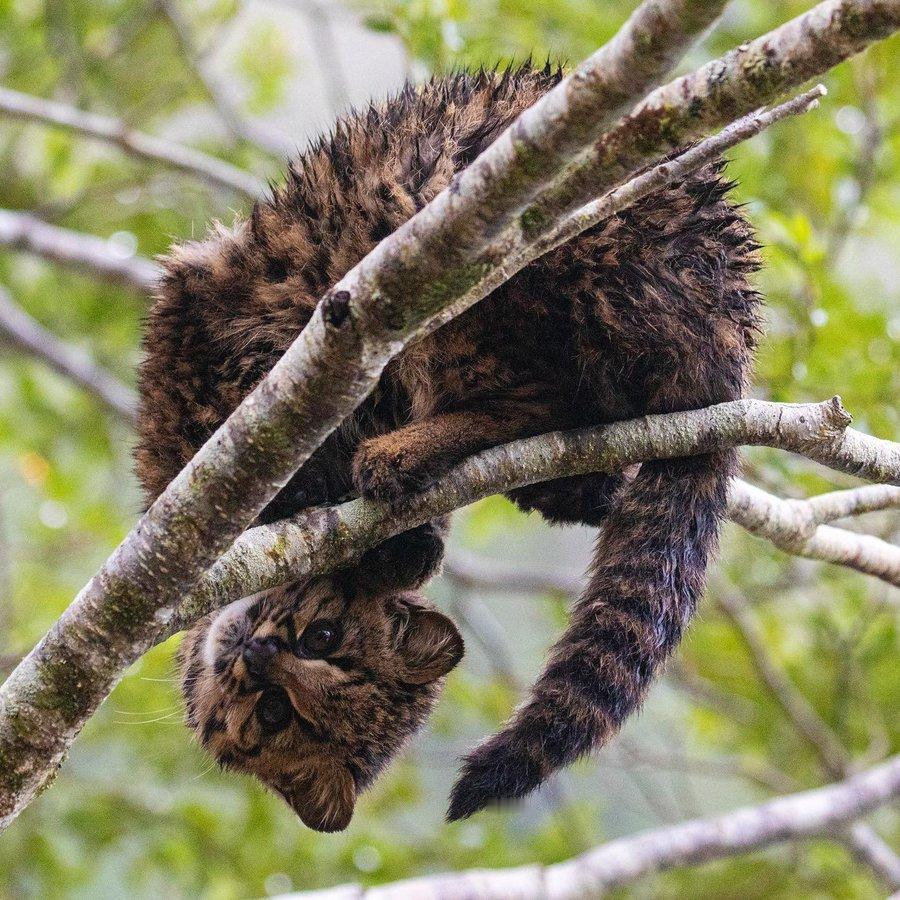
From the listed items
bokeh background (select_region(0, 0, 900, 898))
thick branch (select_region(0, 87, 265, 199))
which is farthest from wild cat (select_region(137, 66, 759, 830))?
thick branch (select_region(0, 87, 265, 199))

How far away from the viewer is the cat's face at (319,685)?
3434 millimetres

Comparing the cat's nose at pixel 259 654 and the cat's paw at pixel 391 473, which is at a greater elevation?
the cat's paw at pixel 391 473

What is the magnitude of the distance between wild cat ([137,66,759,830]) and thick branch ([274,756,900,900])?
89 cm

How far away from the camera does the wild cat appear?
2896 mm

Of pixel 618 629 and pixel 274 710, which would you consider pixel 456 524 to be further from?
pixel 618 629

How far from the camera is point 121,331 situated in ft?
24.2

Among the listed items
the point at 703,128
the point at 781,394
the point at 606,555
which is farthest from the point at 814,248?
the point at 703,128

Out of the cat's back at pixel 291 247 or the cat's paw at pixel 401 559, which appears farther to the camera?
the cat's paw at pixel 401 559

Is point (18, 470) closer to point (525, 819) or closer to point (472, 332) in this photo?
point (525, 819)

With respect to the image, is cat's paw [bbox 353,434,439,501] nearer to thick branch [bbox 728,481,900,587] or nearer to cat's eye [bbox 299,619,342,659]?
cat's eye [bbox 299,619,342,659]

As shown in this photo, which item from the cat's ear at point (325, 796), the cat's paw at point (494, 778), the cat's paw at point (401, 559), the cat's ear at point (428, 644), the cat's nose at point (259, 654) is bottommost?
the cat's paw at point (494, 778)

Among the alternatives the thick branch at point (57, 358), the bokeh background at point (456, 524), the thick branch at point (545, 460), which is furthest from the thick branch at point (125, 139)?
the thick branch at point (545, 460)

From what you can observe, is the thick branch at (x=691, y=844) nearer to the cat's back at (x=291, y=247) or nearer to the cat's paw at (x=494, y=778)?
the cat's paw at (x=494, y=778)

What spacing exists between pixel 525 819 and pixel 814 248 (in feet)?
20.0
